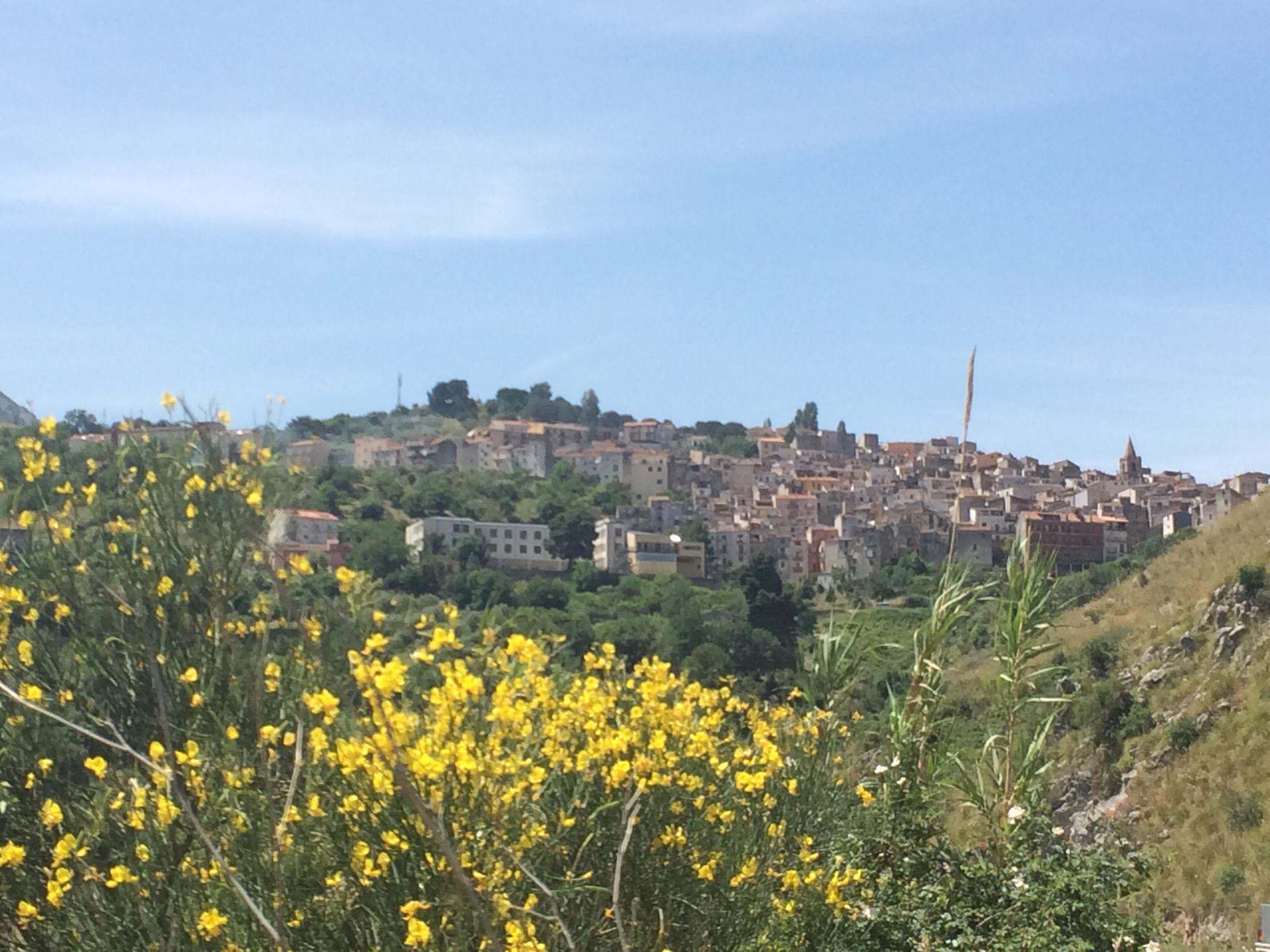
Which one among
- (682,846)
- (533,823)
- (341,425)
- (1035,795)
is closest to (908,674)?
(1035,795)

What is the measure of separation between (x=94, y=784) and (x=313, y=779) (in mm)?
1209

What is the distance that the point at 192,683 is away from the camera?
4.91 m

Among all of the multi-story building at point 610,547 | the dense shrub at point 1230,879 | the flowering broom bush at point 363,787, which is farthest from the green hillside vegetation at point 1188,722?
the multi-story building at point 610,547

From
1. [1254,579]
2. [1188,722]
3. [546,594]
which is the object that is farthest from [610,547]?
[1188,722]

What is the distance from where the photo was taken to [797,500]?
9738 centimetres

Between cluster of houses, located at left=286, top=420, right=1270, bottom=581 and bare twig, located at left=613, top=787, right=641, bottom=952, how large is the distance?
58.8 m

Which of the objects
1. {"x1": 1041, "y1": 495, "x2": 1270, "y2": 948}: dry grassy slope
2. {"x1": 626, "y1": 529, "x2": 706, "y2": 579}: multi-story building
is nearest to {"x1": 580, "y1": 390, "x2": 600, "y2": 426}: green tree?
{"x1": 626, "y1": 529, "x2": 706, "y2": 579}: multi-story building

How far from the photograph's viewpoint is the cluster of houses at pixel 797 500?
78.8m

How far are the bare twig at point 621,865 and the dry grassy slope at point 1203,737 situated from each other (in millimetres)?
7845

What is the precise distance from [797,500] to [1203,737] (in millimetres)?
74392

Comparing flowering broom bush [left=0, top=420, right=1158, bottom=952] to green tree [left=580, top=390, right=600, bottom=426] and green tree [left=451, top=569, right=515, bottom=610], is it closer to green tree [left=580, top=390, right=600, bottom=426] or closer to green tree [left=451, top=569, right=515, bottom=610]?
green tree [left=451, top=569, right=515, bottom=610]

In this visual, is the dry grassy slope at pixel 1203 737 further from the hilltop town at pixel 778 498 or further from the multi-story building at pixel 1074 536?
the multi-story building at pixel 1074 536

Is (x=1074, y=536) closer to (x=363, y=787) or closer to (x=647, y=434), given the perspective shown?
(x=647, y=434)

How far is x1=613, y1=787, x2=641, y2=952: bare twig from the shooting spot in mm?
3361
